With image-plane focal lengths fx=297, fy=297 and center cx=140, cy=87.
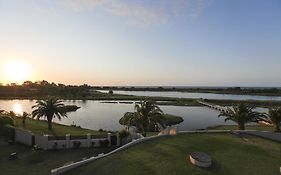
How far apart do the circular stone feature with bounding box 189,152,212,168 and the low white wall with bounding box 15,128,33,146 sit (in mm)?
19454

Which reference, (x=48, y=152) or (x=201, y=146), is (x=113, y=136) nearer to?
(x=48, y=152)

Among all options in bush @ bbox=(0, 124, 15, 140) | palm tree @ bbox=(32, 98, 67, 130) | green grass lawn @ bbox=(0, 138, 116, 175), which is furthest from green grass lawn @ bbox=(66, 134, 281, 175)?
palm tree @ bbox=(32, 98, 67, 130)

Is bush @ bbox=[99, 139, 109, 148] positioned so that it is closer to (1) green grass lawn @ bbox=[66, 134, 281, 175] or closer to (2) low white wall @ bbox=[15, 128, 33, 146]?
(1) green grass lawn @ bbox=[66, 134, 281, 175]

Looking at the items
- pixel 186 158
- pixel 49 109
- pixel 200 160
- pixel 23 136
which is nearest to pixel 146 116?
pixel 186 158

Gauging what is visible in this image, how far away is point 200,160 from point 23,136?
22.0 m

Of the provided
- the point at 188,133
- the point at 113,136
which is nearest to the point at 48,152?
the point at 113,136

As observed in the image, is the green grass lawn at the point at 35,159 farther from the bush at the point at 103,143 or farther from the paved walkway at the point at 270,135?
the paved walkway at the point at 270,135

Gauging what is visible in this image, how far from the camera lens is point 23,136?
3500 cm

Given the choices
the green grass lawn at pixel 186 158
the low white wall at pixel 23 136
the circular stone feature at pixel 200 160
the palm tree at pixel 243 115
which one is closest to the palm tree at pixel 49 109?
the low white wall at pixel 23 136

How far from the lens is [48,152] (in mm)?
31344

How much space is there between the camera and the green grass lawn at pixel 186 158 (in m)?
22.5

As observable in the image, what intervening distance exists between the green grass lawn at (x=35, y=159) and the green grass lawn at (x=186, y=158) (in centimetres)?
415

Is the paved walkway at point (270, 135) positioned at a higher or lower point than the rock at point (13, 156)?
higher

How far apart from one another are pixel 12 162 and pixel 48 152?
3.76 meters
